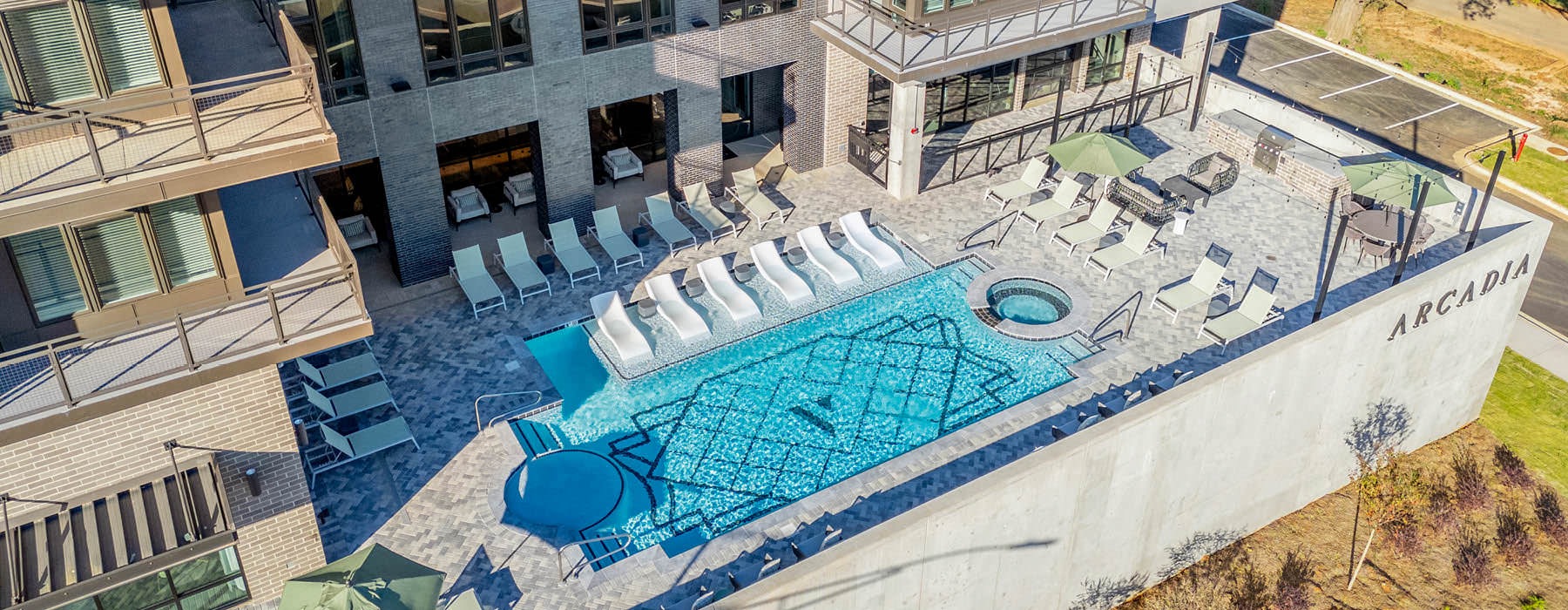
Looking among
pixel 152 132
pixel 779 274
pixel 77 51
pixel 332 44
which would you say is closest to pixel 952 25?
pixel 779 274

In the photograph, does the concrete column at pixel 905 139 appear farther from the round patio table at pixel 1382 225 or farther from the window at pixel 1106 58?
the round patio table at pixel 1382 225

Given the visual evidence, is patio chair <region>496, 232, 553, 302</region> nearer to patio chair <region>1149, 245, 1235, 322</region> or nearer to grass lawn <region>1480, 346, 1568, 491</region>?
patio chair <region>1149, 245, 1235, 322</region>

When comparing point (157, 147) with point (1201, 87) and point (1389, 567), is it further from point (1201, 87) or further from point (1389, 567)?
point (1201, 87)

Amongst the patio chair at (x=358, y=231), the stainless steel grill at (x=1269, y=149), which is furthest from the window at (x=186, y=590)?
the stainless steel grill at (x=1269, y=149)

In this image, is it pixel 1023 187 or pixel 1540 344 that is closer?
pixel 1023 187

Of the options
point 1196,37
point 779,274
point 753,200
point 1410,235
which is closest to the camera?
point 1410,235

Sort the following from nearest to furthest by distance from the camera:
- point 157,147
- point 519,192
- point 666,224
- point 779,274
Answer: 1. point 157,147
2. point 779,274
3. point 666,224
4. point 519,192

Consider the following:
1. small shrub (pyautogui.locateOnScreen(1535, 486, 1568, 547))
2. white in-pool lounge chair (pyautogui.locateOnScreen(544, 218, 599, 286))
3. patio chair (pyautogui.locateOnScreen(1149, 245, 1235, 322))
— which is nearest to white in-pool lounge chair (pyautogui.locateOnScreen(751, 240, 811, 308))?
white in-pool lounge chair (pyautogui.locateOnScreen(544, 218, 599, 286))

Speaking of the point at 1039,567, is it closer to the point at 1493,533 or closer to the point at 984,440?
the point at 984,440
